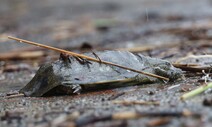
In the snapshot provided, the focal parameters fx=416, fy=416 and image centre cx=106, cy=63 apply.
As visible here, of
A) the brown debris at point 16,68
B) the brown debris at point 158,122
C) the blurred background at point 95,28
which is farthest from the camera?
the blurred background at point 95,28

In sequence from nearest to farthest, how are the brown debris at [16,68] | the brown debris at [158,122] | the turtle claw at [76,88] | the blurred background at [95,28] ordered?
the brown debris at [158,122] < the turtle claw at [76,88] < the brown debris at [16,68] < the blurred background at [95,28]

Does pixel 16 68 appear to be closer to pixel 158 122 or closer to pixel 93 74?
pixel 93 74

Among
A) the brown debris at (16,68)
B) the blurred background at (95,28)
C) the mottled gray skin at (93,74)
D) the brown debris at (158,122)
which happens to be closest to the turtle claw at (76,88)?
the mottled gray skin at (93,74)

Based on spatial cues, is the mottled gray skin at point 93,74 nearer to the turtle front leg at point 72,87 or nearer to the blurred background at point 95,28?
the turtle front leg at point 72,87

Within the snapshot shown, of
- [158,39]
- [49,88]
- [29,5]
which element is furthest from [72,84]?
[29,5]

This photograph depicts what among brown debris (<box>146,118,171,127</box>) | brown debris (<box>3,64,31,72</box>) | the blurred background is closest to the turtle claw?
brown debris (<box>146,118,171,127</box>)

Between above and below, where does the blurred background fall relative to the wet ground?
above

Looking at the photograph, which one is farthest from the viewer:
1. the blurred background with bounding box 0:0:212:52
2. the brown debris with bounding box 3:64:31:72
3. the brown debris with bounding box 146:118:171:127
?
the blurred background with bounding box 0:0:212:52

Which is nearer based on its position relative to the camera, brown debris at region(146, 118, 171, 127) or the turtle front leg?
brown debris at region(146, 118, 171, 127)

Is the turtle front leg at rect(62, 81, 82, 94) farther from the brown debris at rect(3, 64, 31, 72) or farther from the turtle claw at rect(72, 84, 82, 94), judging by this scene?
the brown debris at rect(3, 64, 31, 72)

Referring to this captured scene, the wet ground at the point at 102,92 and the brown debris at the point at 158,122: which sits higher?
the wet ground at the point at 102,92
